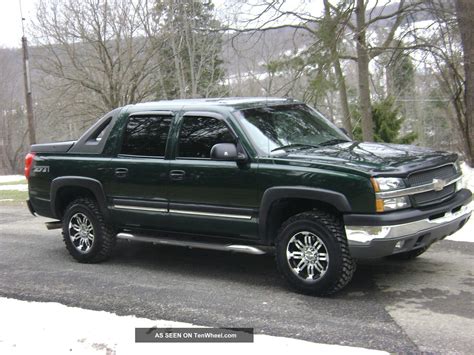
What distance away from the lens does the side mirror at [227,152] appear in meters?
5.37

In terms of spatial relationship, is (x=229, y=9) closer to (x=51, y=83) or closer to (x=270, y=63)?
(x=270, y=63)

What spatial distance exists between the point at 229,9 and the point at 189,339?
1314 centimetres

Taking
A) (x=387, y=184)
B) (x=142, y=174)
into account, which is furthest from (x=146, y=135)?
(x=387, y=184)

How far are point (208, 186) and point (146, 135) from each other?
1167 mm

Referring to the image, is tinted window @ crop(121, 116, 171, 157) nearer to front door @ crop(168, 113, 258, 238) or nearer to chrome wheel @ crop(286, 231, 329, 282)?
front door @ crop(168, 113, 258, 238)

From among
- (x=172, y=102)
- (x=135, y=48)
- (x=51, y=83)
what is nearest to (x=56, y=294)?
(x=172, y=102)

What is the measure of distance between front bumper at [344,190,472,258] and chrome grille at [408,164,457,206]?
3.9 inches

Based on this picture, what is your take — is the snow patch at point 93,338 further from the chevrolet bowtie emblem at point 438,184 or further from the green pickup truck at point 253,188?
the chevrolet bowtie emblem at point 438,184

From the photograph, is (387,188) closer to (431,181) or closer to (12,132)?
(431,181)

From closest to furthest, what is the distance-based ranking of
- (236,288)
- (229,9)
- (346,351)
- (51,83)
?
1. (346,351)
2. (236,288)
3. (229,9)
4. (51,83)

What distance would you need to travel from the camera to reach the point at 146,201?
20.2 ft

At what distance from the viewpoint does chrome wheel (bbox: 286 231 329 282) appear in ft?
16.6

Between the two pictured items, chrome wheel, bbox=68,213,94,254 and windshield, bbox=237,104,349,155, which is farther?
chrome wheel, bbox=68,213,94,254

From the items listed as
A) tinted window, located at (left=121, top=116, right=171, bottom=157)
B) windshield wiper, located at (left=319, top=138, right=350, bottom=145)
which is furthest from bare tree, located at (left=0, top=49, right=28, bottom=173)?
windshield wiper, located at (left=319, top=138, right=350, bottom=145)
